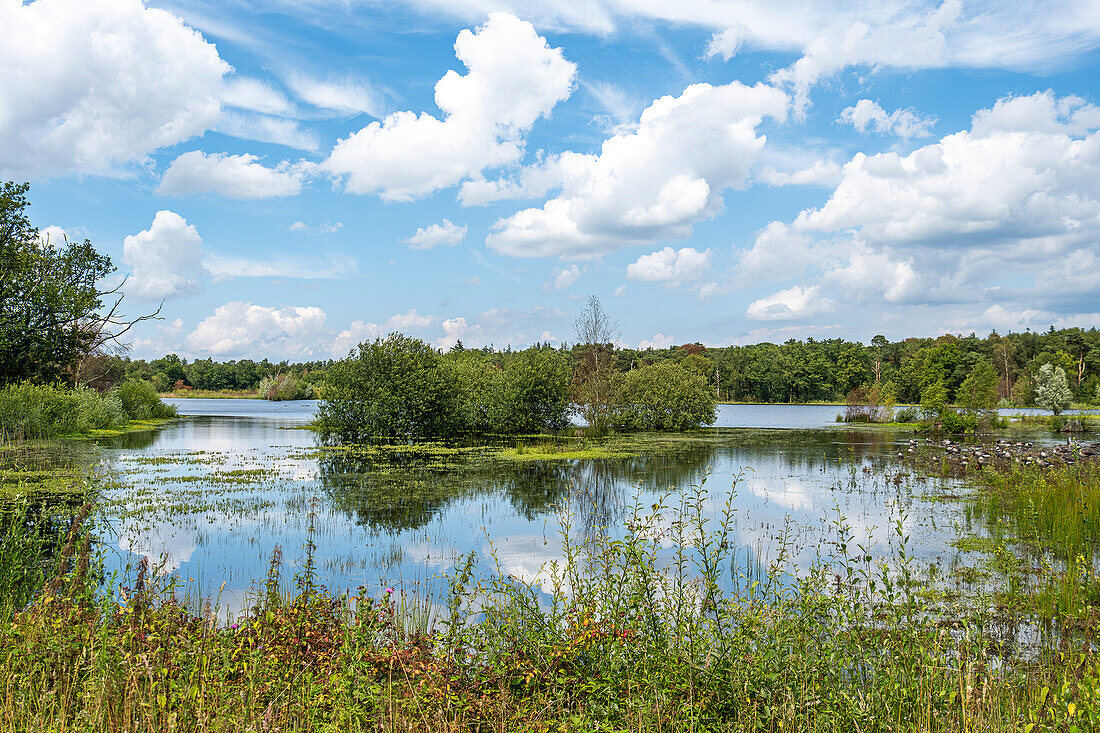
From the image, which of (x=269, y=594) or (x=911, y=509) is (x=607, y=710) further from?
(x=911, y=509)

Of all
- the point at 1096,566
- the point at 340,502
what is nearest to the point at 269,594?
the point at 340,502

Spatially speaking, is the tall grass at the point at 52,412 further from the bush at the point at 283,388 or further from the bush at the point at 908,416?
the bush at the point at 283,388

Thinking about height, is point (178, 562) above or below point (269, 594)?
below

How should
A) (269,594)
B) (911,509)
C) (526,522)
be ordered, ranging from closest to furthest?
(269,594) < (526,522) < (911,509)

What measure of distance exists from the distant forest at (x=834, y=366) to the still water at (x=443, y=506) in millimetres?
44426

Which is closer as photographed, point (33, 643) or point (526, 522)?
point (33, 643)

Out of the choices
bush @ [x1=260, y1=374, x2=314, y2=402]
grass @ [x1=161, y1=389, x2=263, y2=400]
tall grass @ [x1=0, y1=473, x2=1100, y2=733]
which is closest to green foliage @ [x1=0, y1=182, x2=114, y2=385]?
tall grass @ [x1=0, y1=473, x2=1100, y2=733]

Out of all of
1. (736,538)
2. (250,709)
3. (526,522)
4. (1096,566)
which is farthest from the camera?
(526,522)

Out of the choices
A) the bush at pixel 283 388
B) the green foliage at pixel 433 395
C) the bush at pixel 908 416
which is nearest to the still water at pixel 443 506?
the green foliage at pixel 433 395

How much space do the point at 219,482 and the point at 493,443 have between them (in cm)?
1718

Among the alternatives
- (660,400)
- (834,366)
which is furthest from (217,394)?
(834,366)

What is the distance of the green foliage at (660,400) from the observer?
48062mm

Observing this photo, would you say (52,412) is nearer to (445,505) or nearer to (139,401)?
(139,401)

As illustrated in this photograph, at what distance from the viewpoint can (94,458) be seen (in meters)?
25.3
